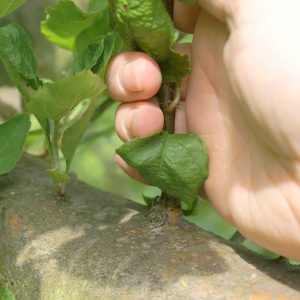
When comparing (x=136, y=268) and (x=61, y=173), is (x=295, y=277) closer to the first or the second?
(x=136, y=268)

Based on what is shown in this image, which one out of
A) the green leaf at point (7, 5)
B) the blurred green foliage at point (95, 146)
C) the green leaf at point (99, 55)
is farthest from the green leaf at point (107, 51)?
the blurred green foliage at point (95, 146)

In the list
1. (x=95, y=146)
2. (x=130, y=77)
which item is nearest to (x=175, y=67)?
(x=130, y=77)

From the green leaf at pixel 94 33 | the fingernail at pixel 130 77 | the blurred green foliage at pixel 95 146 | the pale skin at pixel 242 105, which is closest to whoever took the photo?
the pale skin at pixel 242 105

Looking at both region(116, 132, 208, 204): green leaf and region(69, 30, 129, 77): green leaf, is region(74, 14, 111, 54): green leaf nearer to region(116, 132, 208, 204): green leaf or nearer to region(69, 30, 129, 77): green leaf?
region(69, 30, 129, 77): green leaf

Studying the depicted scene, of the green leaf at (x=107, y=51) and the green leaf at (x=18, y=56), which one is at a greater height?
the green leaf at (x=107, y=51)

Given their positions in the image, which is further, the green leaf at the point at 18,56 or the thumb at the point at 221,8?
the green leaf at the point at 18,56

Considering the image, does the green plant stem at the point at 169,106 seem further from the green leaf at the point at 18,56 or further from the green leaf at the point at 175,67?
the green leaf at the point at 18,56

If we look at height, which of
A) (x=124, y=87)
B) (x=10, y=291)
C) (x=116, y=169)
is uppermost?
(x=124, y=87)

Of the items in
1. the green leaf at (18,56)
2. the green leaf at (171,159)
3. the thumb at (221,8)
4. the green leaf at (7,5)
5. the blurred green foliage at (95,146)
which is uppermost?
the thumb at (221,8)

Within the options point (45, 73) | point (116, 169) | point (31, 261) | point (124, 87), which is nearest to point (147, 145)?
point (124, 87)
